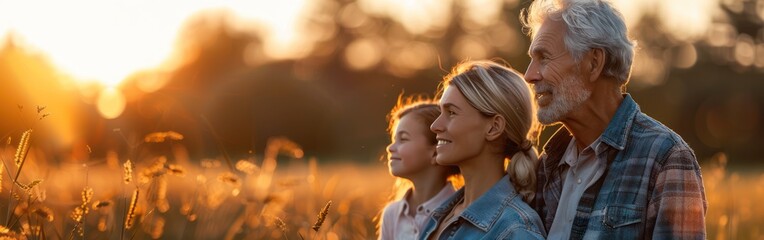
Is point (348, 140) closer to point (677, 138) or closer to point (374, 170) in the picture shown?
point (374, 170)

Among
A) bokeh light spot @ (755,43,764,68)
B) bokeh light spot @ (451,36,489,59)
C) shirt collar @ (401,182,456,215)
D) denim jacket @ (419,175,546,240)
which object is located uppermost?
bokeh light spot @ (451,36,489,59)

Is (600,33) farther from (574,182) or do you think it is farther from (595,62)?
(574,182)

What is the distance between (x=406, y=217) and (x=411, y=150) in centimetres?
34

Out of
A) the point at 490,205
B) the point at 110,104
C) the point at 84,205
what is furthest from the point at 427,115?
the point at 110,104

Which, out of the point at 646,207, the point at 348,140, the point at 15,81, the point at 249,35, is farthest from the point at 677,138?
the point at 249,35

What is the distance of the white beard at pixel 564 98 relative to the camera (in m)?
4.09

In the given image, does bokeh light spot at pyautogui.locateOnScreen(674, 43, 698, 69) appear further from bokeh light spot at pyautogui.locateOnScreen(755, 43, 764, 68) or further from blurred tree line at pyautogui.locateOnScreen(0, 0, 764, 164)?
bokeh light spot at pyautogui.locateOnScreen(755, 43, 764, 68)

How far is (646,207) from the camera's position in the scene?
12.5 ft

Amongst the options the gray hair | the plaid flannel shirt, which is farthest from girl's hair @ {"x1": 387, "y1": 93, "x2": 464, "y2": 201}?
the plaid flannel shirt

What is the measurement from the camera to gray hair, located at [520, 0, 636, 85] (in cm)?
412

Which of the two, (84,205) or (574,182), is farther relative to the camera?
(574,182)

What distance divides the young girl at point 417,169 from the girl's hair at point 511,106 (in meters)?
0.76

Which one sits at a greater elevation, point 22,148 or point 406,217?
point 22,148

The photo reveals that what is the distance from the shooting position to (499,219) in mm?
4367
